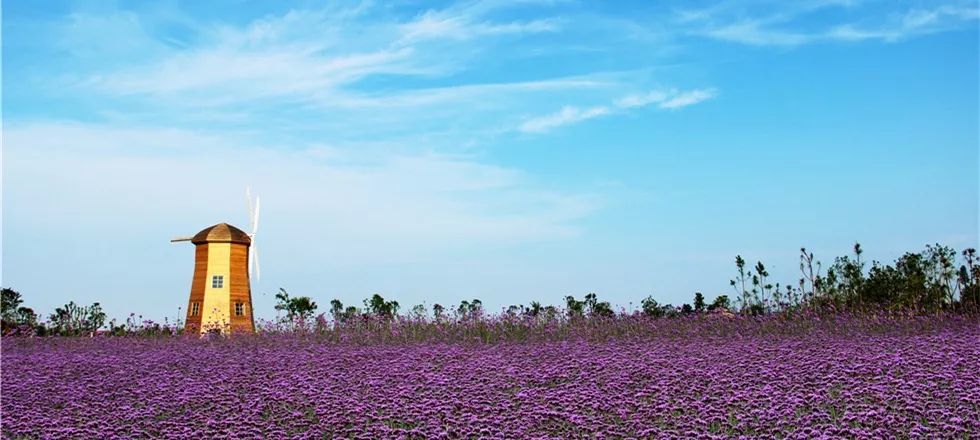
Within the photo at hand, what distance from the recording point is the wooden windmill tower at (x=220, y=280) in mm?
22328

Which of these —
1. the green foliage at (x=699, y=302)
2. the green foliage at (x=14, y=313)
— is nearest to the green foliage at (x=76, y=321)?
the green foliage at (x=14, y=313)

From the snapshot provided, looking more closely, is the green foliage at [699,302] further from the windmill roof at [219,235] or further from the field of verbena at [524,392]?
the windmill roof at [219,235]

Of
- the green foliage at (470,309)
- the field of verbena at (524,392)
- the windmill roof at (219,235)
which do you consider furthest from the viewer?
the windmill roof at (219,235)

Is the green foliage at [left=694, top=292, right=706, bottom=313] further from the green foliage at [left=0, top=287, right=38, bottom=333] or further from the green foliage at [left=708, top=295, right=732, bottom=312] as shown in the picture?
the green foliage at [left=0, top=287, right=38, bottom=333]

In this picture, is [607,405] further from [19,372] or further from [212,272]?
[212,272]

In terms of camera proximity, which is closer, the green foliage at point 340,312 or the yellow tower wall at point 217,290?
the green foliage at point 340,312

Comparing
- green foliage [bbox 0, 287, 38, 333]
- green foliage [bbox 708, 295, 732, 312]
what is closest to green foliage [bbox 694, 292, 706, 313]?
green foliage [bbox 708, 295, 732, 312]

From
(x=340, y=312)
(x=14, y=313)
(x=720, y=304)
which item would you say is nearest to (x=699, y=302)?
(x=720, y=304)

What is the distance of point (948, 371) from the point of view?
300 inches

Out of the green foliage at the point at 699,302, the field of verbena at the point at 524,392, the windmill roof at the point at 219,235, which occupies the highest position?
the windmill roof at the point at 219,235

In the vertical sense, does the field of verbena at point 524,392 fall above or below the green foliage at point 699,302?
below

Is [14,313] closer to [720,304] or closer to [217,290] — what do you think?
[217,290]

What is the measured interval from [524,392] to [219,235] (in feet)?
55.5

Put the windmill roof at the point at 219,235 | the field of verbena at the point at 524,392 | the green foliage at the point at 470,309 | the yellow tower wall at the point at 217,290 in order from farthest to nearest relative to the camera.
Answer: the windmill roof at the point at 219,235
the yellow tower wall at the point at 217,290
the green foliage at the point at 470,309
the field of verbena at the point at 524,392
